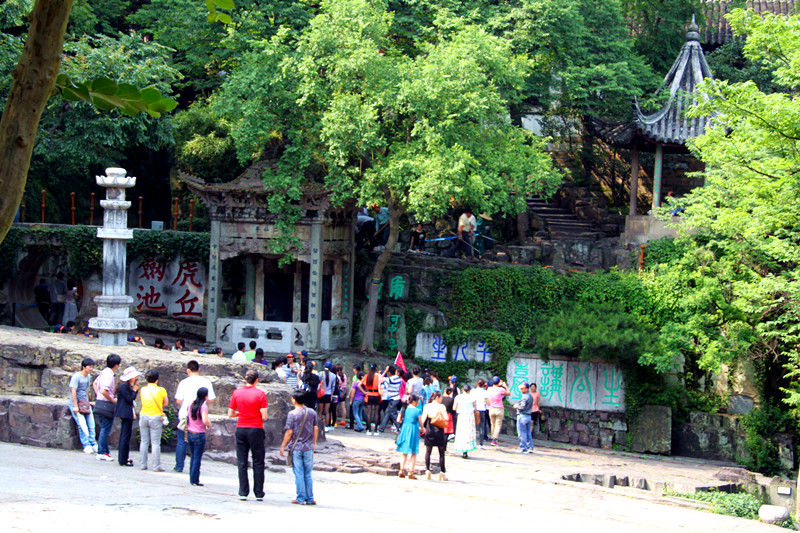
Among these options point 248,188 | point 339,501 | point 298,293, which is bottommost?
point 339,501

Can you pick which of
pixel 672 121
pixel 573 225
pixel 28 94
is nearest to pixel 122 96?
pixel 28 94

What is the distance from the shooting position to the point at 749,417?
20.7 meters

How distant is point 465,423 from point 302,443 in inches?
271

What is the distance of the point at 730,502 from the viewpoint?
15539 mm

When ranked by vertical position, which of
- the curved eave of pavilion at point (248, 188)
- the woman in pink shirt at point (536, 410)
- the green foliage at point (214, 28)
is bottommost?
the woman in pink shirt at point (536, 410)

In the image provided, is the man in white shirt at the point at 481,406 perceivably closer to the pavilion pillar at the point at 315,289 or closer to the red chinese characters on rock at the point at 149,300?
the pavilion pillar at the point at 315,289

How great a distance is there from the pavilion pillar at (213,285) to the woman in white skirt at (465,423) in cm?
826

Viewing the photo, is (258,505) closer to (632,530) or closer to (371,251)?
(632,530)

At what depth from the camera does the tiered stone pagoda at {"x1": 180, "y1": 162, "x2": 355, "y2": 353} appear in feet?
→ 72.0

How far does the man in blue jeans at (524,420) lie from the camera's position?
18.4 meters

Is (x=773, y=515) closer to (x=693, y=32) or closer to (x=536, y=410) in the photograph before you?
(x=536, y=410)

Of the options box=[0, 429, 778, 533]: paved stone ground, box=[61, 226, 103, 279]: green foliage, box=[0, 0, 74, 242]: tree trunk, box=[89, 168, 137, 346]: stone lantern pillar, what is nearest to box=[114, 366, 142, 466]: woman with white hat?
box=[0, 429, 778, 533]: paved stone ground

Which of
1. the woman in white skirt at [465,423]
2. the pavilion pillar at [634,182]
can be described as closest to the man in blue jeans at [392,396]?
the woman in white skirt at [465,423]

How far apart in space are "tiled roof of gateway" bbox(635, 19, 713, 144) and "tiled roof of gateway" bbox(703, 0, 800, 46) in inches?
197
